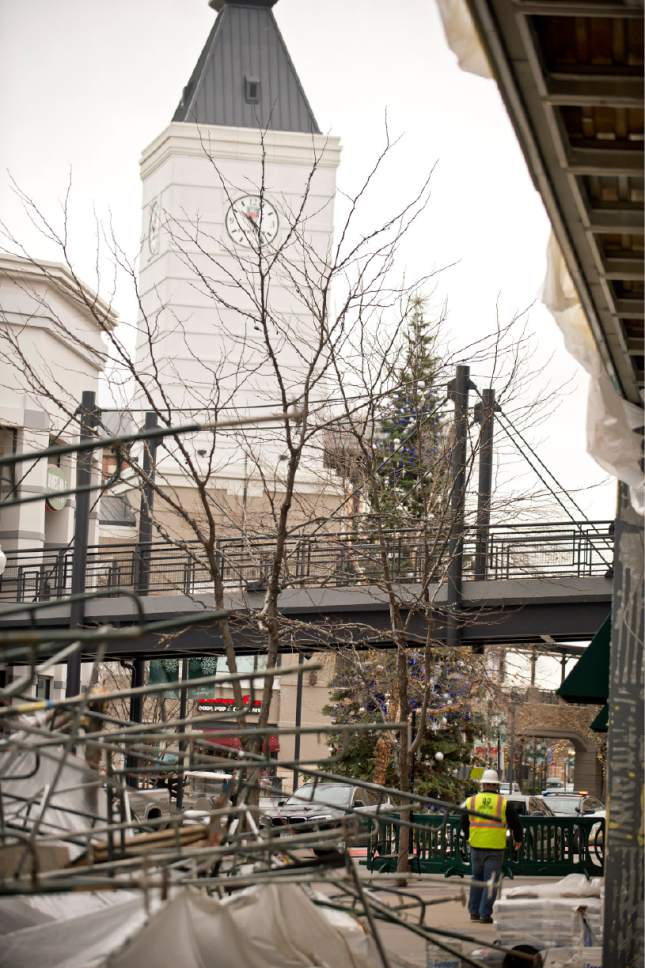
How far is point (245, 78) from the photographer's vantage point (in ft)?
293

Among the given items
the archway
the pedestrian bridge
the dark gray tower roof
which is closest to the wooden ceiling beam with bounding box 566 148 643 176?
the pedestrian bridge

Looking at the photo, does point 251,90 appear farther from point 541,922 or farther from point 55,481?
point 541,922

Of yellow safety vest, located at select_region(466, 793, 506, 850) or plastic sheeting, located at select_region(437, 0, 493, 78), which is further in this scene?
yellow safety vest, located at select_region(466, 793, 506, 850)

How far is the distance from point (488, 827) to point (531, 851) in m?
7.35

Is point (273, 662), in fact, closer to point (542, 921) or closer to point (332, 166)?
point (542, 921)

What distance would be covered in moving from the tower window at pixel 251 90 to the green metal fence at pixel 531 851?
70.6 meters

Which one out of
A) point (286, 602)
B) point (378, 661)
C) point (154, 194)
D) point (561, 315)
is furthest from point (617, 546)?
point (154, 194)

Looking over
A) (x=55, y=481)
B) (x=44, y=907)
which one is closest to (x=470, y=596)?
(x=44, y=907)

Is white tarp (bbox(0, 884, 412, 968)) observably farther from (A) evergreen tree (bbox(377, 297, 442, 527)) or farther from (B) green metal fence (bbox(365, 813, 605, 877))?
(B) green metal fence (bbox(365, 813, 605, 877))

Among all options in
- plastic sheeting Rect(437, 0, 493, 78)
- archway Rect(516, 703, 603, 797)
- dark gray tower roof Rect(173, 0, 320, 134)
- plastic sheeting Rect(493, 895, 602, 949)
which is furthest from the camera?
dark gray tower roof Rect(173, 0, 320, 134)

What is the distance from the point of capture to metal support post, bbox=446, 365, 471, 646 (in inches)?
898

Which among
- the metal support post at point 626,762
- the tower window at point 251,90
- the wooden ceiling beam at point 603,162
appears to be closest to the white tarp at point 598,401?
the wooden ceiling beam at point 603,162

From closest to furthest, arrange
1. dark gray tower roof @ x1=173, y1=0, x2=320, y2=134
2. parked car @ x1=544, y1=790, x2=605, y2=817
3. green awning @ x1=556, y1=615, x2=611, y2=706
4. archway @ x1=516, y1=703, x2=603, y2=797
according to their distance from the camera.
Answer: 1. green awning @ x1=556, y1=615, x2=611, y2=706
2. parked car @ x1=544, y1=790, x2=605, y2=817
3. archway @ x1=516, y1=703, x2=603, y2=797
4. dark gray tower roof @ x1=173, y1=0, x2=320, y2=134

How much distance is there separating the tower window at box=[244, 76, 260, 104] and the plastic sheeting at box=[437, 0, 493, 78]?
8444cm
